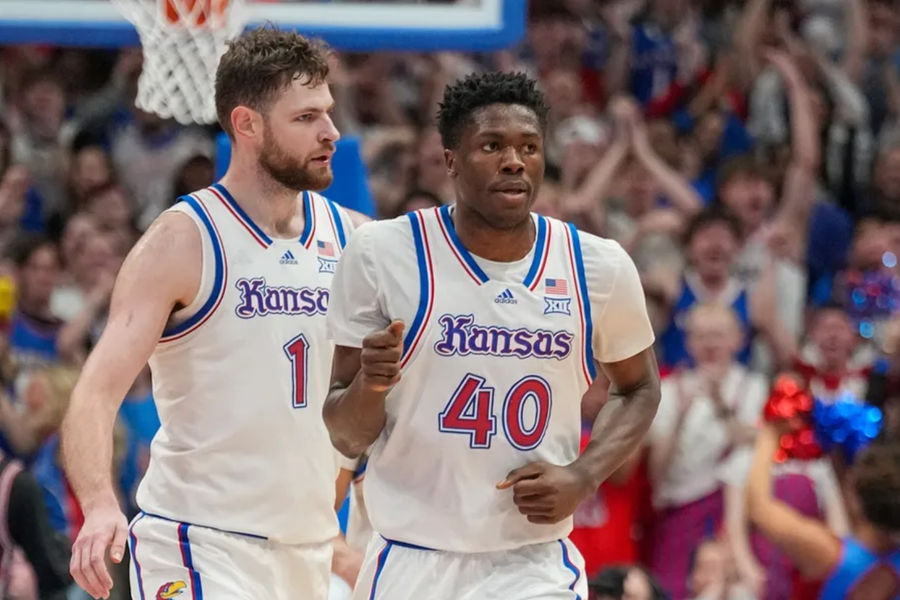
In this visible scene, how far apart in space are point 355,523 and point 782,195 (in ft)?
18.5

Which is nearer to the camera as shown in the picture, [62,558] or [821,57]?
[62,558]

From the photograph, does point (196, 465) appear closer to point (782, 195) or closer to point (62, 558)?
point (62, 558)

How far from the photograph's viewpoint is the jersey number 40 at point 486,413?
4340 mm

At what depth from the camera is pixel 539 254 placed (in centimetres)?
452

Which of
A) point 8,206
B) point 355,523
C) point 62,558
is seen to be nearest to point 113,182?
point 8,206

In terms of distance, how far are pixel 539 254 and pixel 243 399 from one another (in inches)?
42.0

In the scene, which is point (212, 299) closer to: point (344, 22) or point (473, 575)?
point (473, 575)

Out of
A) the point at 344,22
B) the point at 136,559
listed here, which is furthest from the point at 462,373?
the point at 344,22

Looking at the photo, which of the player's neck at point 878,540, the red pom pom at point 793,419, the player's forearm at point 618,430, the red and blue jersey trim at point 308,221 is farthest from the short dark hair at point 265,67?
the red pom pom at point 793,419

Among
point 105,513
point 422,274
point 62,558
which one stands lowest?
point 62,558

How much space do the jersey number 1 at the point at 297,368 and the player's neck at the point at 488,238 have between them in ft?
2.51

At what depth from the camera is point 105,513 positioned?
4.43 meters

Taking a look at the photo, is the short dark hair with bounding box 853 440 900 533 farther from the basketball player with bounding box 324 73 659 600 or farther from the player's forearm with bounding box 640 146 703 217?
the player's forearm with bounding box 640 146 703 217

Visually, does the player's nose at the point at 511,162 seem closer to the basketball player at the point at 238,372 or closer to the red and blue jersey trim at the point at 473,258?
the red and blue jersey trim at the point at 473,258
